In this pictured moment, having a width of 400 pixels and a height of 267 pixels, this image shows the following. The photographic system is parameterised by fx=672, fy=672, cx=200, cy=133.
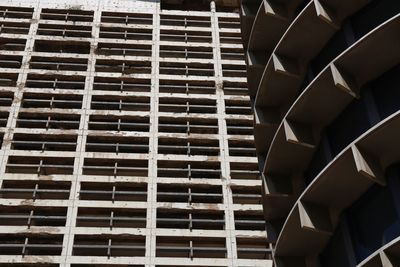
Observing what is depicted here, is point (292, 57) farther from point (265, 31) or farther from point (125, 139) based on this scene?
point (125, 139)

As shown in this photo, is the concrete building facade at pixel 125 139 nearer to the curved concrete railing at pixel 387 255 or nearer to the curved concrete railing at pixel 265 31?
the curved concrete railing at pixel 265 31

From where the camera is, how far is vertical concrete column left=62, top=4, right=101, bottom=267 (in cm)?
2570

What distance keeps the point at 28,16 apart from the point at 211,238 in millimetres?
17611

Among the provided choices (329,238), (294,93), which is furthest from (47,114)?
(329,238)

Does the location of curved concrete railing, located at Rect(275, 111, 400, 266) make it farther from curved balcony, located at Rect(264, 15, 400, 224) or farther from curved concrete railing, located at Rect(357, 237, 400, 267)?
curved balcony, located at Rect(264, 15, 400, 224)

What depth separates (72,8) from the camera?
37219mm

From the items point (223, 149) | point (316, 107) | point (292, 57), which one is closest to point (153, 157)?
point (223, 149)

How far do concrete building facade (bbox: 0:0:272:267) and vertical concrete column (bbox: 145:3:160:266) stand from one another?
6cm

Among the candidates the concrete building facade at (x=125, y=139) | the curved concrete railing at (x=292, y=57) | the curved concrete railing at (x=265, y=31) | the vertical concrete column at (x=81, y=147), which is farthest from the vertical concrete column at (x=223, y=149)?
the curved concrete railing at (x=292, y=57)

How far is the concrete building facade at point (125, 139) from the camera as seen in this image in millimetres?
25969

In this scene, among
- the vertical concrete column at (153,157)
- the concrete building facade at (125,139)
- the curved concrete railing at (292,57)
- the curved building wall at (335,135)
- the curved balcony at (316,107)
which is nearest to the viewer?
Result: the curved building wall at (335,135)

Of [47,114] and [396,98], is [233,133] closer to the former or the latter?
[47,114]

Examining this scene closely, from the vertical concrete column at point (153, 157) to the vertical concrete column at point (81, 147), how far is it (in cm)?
288

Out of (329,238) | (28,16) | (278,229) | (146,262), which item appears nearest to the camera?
(329,238)
